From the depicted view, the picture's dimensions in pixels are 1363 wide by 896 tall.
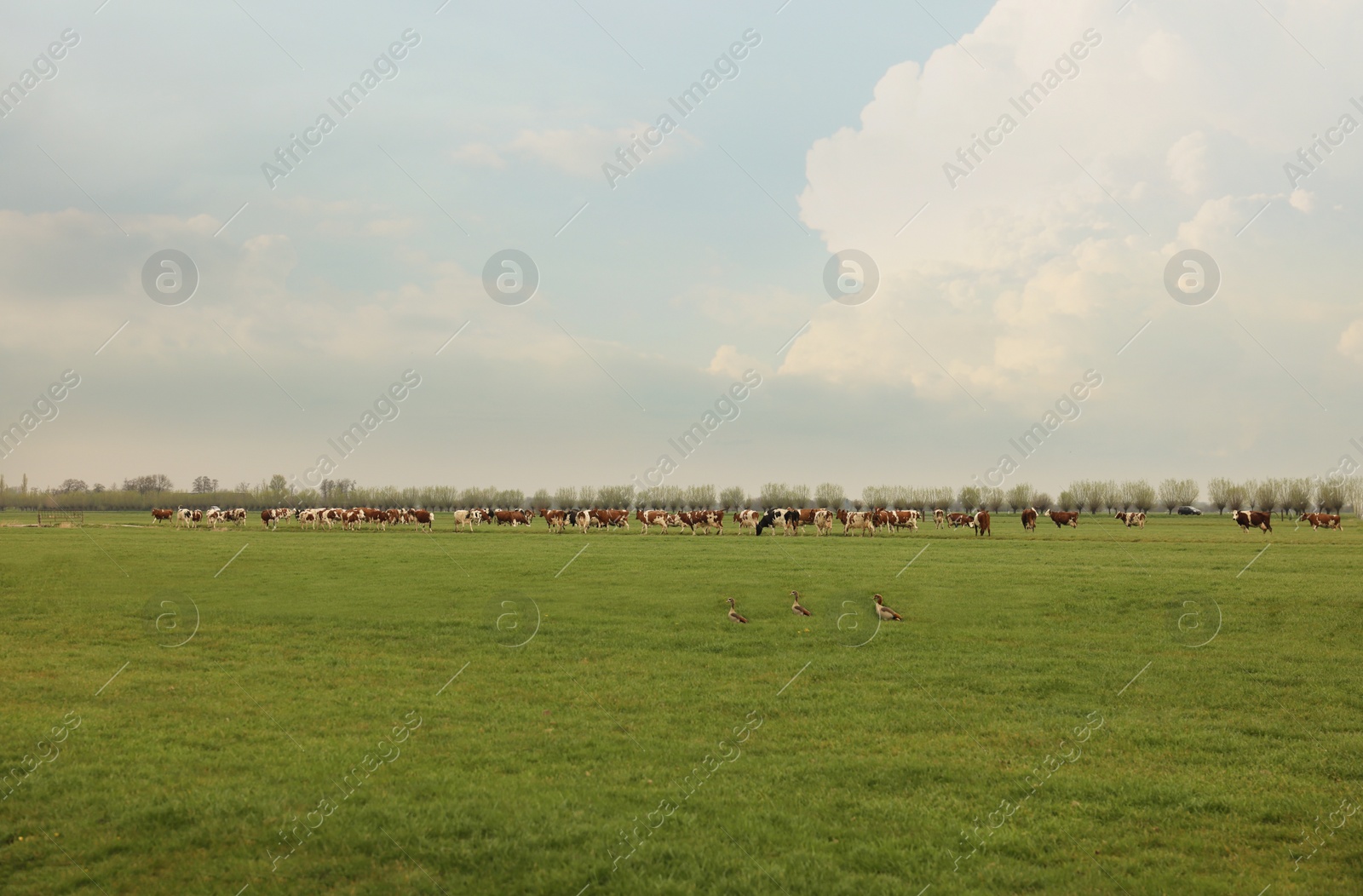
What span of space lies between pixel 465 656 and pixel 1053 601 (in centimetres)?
1672

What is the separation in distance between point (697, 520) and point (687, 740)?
55282 mm

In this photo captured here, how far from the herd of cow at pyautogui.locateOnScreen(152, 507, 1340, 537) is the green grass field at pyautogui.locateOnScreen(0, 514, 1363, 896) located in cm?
3669

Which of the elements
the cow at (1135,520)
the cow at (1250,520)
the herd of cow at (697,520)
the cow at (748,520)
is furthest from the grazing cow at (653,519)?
the cow at (1250,520)

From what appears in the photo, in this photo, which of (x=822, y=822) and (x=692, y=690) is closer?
(x=822, y=822)

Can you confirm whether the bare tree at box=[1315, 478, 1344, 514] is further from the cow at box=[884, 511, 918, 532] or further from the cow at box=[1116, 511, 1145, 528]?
the cow at box=[884, 511, 918, 532]

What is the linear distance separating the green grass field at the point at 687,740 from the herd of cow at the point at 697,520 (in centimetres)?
3669

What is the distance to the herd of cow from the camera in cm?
6306

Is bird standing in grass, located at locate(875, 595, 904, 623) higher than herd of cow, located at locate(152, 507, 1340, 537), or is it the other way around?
herd of cow, located at locate(152, 507, 1340, 537)

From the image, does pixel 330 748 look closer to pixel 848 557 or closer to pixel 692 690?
pixel 692 690

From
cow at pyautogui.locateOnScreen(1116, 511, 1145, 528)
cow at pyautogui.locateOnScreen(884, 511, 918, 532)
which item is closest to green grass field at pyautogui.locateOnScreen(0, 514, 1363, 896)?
cow at pyautogui.locateOnScreen(884, 511, 918, 532)

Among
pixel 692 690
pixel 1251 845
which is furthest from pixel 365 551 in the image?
pixel 1251 845

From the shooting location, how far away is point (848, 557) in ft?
118

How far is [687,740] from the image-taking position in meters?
11.6

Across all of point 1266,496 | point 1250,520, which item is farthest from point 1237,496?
point 1250,520
